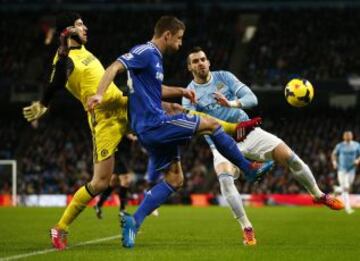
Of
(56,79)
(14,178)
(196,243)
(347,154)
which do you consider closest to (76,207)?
(56,79)

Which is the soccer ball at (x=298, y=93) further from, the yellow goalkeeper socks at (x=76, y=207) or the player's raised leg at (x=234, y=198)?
the yellow goalkeeper socks at (x=76, y=207)

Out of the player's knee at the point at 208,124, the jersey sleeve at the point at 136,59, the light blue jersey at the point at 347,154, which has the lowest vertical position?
the light blue jersey at the point at 347,154

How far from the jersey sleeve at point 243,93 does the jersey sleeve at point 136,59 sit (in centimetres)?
148

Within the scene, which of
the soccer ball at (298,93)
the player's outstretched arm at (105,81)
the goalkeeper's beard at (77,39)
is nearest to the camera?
the player's outstretched arm at (105,81)

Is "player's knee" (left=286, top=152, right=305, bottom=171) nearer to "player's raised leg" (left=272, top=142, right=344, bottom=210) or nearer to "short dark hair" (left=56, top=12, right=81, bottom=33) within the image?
"player's raised leg" (left=272, top=142, right=344, bottom=210)

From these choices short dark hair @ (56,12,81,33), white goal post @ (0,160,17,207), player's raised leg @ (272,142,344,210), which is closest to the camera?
short dark hair @ (56,12,81,33)

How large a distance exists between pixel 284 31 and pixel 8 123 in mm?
13234

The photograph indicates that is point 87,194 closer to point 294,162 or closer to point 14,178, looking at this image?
point 294,162

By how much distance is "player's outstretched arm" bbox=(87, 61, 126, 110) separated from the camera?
7.56 metres

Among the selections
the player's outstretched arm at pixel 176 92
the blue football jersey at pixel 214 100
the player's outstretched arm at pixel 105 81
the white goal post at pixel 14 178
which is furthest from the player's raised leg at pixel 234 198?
the white goal post at pixel 14 178

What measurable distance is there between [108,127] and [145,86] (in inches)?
40.5

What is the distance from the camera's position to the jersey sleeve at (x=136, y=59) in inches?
320

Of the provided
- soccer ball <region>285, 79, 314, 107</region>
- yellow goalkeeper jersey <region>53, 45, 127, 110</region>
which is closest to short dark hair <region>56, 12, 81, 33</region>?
yellow goalkeeper jersey <region>53, 45, 127, 110</region>

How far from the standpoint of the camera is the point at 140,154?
1296 inches
